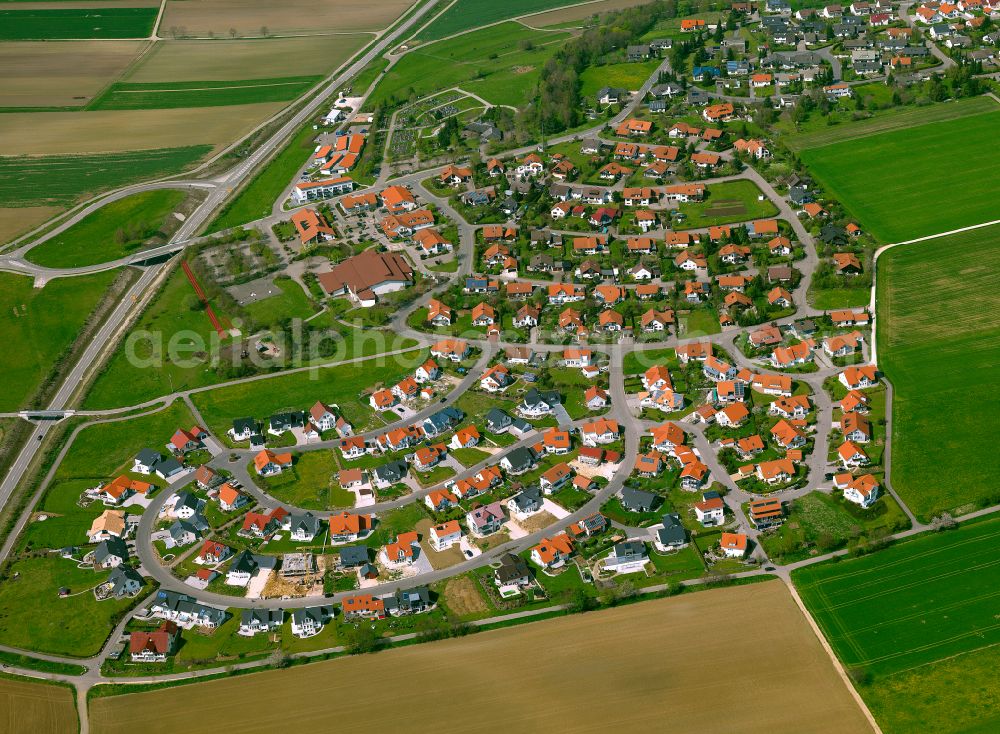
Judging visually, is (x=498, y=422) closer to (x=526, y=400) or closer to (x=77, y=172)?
(x=526, y=400)

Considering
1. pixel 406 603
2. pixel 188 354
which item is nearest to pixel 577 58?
pixel 188 354

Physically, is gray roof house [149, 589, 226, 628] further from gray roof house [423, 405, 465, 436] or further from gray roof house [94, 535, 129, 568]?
gray roof house [423, 405, 465, 436]

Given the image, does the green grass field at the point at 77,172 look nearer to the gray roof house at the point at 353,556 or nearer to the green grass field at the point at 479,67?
the green grass field at the point at 479,67

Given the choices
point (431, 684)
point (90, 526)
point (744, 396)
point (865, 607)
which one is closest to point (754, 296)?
point (744, 396)

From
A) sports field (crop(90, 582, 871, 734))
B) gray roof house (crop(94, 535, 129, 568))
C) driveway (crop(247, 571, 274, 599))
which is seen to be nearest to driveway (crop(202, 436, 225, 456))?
gray roof house (crop(94, 535, 129, 568))

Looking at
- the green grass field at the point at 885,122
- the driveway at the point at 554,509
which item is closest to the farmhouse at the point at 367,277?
the driveway at the point at 554,509

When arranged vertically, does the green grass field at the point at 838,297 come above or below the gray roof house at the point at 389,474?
above
